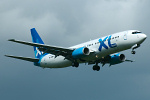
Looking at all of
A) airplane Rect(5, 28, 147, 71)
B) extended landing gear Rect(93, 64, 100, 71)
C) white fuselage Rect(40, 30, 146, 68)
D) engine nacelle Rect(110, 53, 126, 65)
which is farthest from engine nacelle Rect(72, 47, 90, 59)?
extended landing gear Rect(93, 64, 100, 71)

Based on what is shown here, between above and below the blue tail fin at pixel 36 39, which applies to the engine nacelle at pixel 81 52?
below

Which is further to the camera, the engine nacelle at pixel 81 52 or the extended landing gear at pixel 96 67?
the extended landing gear at pixel 96 67

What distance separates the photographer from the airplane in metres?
56.5

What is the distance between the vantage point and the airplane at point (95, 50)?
5653 cm

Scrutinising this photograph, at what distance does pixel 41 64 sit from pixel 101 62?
1052 centimetres

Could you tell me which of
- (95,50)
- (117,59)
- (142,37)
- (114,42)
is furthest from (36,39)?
(142,37)

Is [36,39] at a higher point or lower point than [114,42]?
higher

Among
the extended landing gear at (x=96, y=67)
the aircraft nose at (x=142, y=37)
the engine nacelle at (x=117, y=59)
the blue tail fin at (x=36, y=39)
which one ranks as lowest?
the extended landing gear at (x=96, y=67)

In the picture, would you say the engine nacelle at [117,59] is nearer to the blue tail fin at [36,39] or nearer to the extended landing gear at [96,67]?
the extended landing gear at [96,67]

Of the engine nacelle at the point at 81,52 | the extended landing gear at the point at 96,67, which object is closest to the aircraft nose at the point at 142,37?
the engine nacelle at the point at 81,52

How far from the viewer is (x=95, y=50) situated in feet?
192

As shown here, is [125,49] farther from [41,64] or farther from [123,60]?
[41,64]

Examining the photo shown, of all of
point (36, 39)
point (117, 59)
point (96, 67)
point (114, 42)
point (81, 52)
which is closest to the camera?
point (114, 42)

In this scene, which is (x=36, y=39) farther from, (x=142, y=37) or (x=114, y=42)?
(x=142, y=37)
